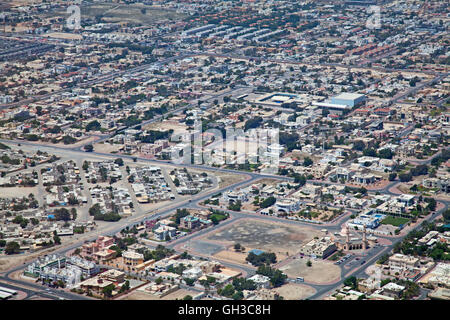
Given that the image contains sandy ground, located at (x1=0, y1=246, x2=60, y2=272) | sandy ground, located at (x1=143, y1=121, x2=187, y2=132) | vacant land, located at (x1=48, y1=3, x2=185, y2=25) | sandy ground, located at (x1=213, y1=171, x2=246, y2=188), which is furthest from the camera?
vacant land, located at (x1=48, y1=3, x2=185, y2=25)

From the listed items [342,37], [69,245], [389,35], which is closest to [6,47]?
[342,37]

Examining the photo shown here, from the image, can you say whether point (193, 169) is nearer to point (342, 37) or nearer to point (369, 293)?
point (369, 293)

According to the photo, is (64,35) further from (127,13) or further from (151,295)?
(151,295)

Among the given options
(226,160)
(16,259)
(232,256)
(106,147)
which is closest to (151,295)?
(232,256)

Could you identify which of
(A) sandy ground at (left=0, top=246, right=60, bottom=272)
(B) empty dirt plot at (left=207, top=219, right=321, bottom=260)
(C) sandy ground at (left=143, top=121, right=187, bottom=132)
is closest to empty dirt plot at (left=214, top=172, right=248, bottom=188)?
(B) empty dirt plot at (left=207, top=219, right=321, bottom=260)

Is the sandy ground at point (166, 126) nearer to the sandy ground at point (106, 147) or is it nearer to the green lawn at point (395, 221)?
the sandy ground at point (106, 147)

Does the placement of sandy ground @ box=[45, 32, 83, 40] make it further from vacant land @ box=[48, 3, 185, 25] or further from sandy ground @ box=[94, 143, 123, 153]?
sandy ground @ box=[94, 143, 123, 153]
